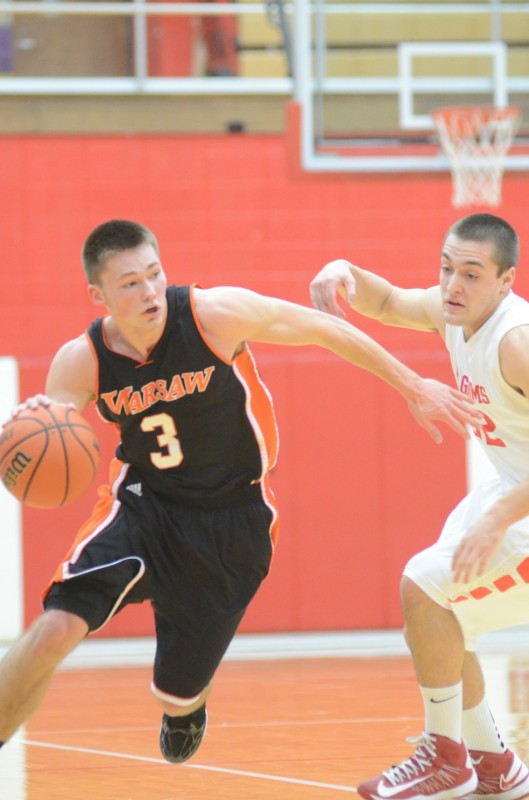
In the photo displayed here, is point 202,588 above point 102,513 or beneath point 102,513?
beneath

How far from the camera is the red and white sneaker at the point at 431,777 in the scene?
396cm

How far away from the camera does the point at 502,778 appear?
4.19m

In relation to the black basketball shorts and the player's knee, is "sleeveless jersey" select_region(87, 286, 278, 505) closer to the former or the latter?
the black basketball shorts

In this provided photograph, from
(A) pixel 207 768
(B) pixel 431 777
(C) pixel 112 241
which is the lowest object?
(A) pixel 207 768

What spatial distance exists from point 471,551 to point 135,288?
4.42ft

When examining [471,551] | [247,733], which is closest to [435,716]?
[471,551]

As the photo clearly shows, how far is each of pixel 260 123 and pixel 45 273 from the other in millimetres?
2179

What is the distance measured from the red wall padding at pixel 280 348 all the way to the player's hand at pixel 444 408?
5.33 metres

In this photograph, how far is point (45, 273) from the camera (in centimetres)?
923

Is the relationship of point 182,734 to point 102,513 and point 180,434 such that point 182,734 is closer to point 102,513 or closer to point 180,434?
point 102,513

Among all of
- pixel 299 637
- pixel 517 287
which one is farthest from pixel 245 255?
pixel 299 637

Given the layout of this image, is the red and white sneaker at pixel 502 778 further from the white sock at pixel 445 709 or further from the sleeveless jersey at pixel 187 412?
the sleeveless jersey at pixel 187 412

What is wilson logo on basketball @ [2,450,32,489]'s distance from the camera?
3.83 meters

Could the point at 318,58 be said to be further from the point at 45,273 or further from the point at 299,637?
the point at 299,637
